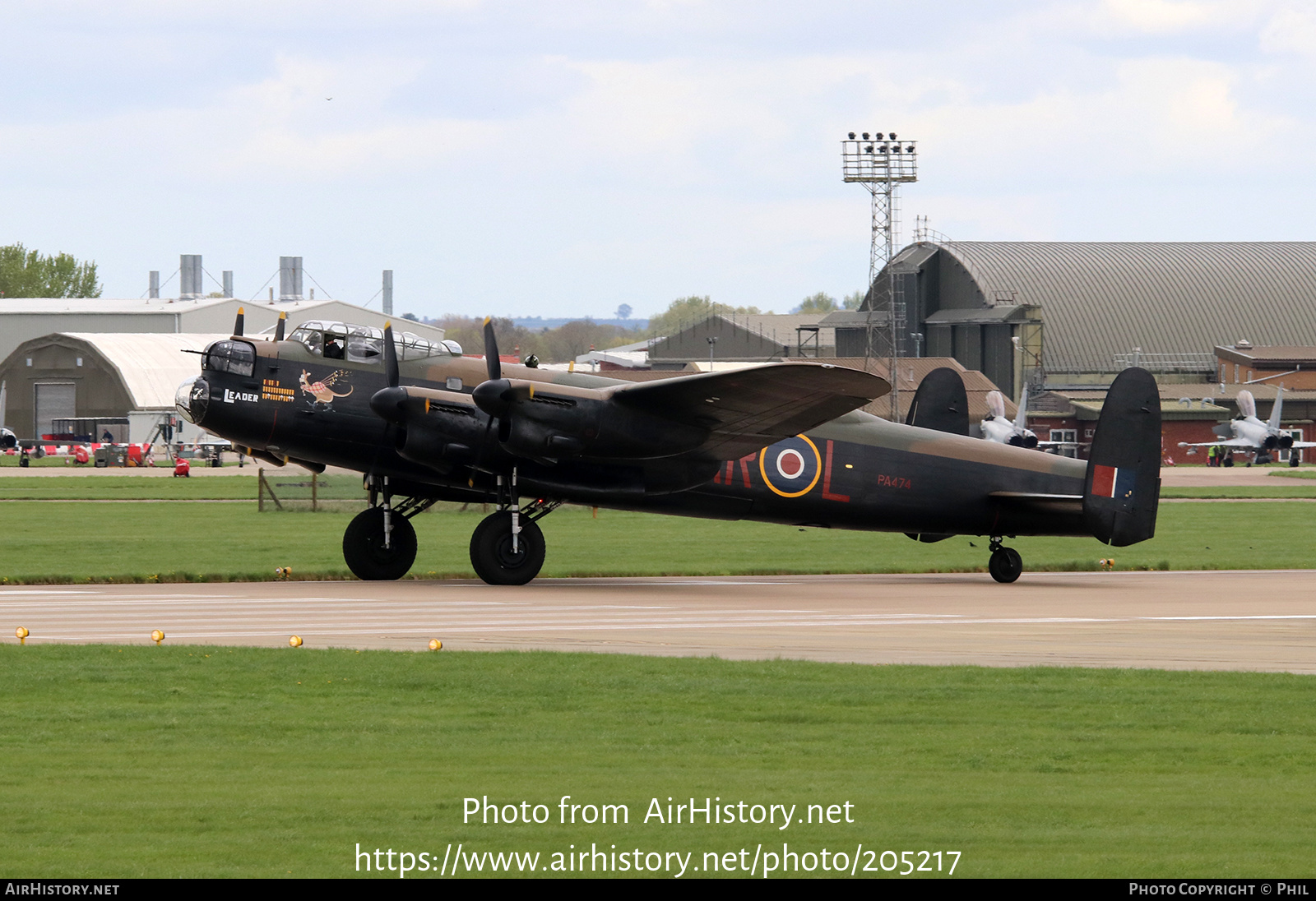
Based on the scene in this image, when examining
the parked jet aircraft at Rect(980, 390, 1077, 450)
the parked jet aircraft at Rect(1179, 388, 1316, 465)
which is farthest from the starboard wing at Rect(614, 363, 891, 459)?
the parked jet aircraft at Rect(1179, 388, 1316, 465)

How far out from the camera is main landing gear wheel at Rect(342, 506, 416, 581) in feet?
80.9

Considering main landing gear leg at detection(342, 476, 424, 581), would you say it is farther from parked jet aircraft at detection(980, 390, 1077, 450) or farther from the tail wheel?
parked jet aircraft at detection(980, 390, 1077, 450)

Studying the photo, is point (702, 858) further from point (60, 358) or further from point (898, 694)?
point (60, 358)

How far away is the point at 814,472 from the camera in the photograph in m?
25.5

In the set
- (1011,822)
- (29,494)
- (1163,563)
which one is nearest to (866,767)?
(1011,822)

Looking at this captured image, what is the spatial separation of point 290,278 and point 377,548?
461 ft

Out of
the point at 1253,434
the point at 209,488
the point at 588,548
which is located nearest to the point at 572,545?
the point at 588,548

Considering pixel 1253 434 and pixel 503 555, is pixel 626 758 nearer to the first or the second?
pixel 503 555

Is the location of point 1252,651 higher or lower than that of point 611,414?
lower

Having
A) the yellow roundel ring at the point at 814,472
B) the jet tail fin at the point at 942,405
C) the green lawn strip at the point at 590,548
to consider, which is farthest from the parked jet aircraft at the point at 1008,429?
the yellow roundel ring at the point at 814,472

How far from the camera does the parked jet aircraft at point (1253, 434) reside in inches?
3883

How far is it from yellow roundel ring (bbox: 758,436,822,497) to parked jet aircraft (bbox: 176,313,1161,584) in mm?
27
